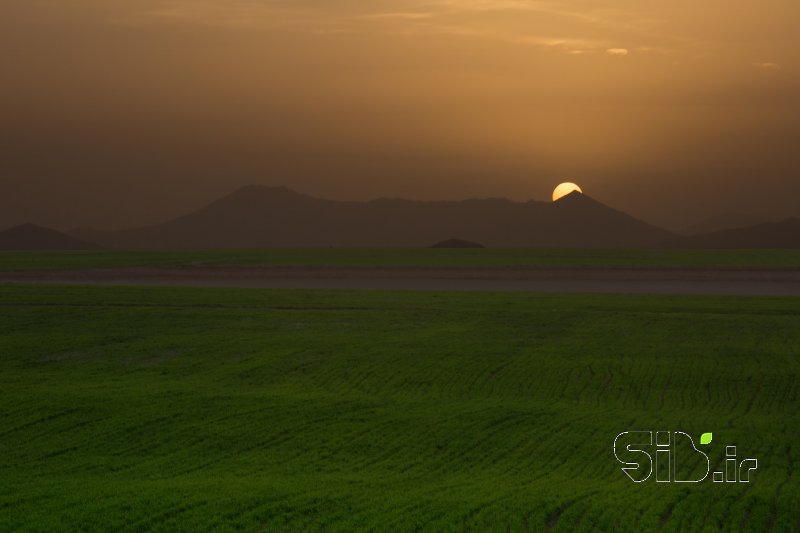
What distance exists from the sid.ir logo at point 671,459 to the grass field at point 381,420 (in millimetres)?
378

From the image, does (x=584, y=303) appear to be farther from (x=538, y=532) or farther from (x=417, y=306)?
(x=538, y=532)

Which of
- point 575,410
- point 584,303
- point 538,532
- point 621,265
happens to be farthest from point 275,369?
point 621,265

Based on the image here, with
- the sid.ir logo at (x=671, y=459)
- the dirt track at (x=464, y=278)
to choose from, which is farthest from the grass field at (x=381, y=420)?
the dirt track at (x=464, y=278)

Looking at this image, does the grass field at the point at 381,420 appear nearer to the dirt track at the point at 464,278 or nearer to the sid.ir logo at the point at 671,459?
the sid.ir logo at the point at 671,459

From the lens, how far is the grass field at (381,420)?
648 inches

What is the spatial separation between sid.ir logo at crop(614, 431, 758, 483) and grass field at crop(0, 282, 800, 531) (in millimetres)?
378

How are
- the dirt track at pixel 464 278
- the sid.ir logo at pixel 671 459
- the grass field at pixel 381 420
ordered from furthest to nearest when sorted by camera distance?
the dirt track at pixel 464 278 → the sid.ir logo at pixel 671 459 → the grass field at pixel 381 420

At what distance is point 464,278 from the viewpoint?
86.8m

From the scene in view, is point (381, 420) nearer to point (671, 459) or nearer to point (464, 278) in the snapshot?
point (671, 459)

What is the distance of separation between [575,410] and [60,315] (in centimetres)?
3086

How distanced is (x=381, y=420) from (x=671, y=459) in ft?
23.0

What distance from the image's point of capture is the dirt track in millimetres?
74438

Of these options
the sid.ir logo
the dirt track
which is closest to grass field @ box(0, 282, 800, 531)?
the sid.ir logo

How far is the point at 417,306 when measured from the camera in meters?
53.9
